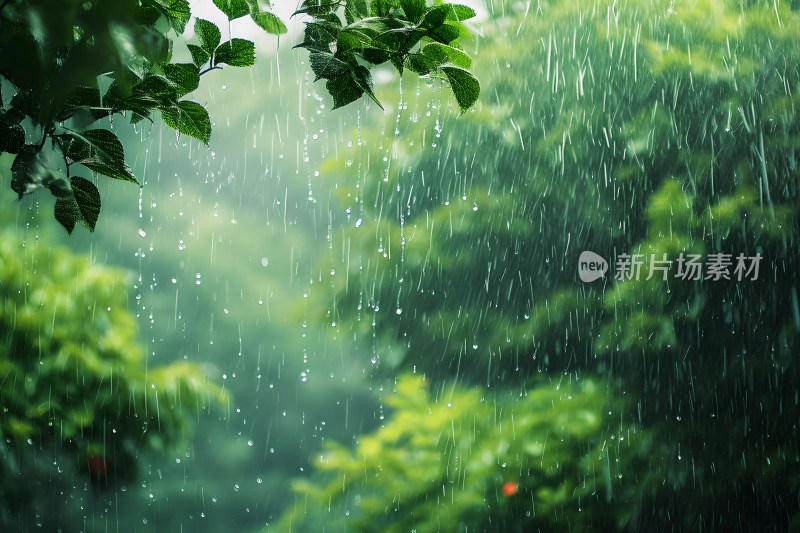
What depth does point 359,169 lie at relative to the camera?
1957mm

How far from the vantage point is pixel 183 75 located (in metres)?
0.32

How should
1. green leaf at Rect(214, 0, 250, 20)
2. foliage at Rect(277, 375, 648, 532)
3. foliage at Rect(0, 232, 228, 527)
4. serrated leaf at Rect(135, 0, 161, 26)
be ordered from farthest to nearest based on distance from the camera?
foliage at Rect(277, 375, 648, 532) < foliage at Rect(0, 232, 228, 527) < green leaf at Rect(214, 0, 250, 20) < serrated leaf at Rect(135, 0, 161, 26)

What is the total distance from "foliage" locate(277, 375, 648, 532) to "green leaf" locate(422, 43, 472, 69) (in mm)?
1589

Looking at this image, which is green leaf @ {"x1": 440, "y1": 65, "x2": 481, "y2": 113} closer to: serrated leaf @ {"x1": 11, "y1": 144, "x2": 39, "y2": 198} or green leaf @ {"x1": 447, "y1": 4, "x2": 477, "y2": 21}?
green leaf @ {"x1": 447, "y1": 4, "x2": 477, "y2": 21}

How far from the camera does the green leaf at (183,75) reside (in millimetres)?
314

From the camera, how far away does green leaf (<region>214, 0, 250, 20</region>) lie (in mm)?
323

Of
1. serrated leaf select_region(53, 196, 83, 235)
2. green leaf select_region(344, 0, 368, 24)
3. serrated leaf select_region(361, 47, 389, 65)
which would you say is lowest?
serrated leaf select_region(53, 196, 83, 235)

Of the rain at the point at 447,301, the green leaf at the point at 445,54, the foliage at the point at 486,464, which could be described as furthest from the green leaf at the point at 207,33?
the foliage at the point at 486,464

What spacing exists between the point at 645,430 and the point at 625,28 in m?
1.02

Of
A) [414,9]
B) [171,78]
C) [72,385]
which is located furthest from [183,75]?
[72,385]

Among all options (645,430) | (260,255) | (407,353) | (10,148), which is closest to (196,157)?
(260,255)

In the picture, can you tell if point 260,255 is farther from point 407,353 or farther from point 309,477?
point 309,477

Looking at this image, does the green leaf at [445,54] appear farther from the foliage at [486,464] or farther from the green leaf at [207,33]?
the foliage at [486,464]

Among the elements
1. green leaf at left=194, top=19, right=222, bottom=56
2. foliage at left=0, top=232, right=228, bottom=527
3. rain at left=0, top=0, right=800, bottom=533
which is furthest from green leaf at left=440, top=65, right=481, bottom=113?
foliage at left=0, top=232, right=228, bottom=527
